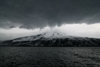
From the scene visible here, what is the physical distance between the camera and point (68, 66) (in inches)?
2286

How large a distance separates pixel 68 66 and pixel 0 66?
128ft

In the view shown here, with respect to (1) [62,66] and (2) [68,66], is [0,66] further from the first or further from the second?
(2) [68,66]

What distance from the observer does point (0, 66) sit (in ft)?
184

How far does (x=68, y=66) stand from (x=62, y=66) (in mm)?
3523

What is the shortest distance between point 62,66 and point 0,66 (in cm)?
3542

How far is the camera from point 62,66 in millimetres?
58062

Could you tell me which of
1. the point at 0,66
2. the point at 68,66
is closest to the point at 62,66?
the point at 68,66
